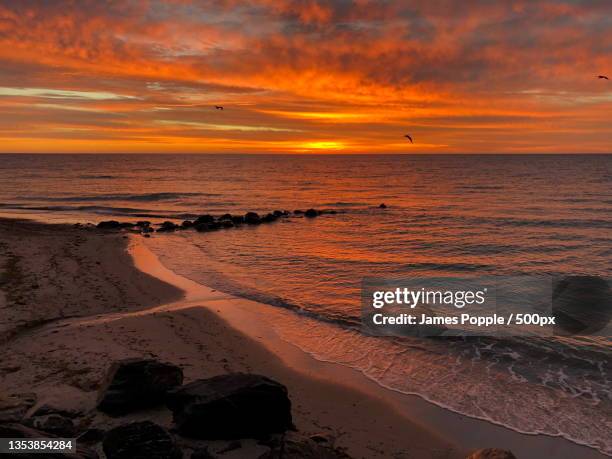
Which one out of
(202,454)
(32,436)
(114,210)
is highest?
(114,210)

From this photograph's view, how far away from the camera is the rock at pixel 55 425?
7805 mm

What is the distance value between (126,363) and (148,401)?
0.83 m

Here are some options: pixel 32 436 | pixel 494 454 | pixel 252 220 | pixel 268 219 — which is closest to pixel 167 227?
pixel 252 220

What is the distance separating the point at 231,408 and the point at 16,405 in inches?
164

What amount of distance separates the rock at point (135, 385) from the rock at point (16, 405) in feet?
4.33

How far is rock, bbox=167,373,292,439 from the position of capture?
26.2 ft

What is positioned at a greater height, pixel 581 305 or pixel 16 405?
pixel 16 405

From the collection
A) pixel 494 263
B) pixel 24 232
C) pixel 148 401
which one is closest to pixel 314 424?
pixel 148 401

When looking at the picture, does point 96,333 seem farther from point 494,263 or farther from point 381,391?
point 494,263

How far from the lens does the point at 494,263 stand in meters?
24.7

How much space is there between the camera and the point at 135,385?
8.89 metres

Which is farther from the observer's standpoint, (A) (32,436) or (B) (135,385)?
(B) (135,385)

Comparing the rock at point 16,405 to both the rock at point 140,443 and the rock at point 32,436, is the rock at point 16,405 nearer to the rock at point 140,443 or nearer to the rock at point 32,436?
the rock at point 32,436

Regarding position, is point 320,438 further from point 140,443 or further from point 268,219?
point 268,219
